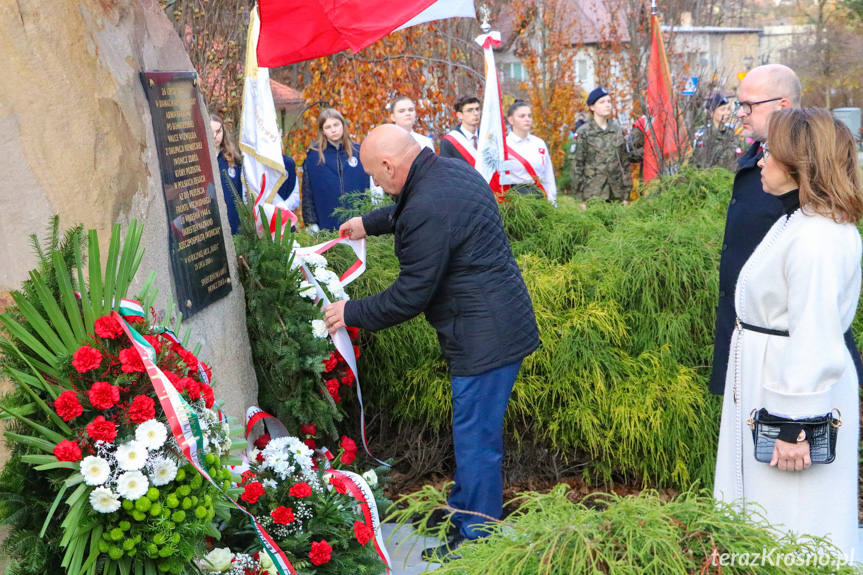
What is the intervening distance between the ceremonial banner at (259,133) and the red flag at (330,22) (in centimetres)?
7

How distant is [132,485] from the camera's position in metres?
2.44

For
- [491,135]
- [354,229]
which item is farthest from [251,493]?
[491,135]

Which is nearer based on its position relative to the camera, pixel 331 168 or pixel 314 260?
pixel 314 260

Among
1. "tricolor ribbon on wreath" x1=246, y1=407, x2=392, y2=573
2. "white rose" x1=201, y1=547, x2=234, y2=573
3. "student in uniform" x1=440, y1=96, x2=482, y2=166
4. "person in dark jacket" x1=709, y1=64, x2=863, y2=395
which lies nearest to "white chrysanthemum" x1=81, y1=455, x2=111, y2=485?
"white rose" x1=201, y1=547, x2=234, y2=573

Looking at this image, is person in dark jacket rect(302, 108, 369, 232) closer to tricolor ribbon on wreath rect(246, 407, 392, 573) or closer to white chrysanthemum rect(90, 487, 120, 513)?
tricolor ribbon on wreath rect(246, 407, 392, 573)

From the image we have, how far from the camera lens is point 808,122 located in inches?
103

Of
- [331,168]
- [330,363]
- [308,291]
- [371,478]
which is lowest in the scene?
[371,478]

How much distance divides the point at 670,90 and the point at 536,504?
7218mm

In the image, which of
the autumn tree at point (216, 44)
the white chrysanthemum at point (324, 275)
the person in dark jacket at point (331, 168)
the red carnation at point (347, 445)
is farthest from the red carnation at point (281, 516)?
the autumn tree at point (216, 44)

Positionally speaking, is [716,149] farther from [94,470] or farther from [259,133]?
[94,470]

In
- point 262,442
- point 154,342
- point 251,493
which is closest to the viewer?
point 154,342

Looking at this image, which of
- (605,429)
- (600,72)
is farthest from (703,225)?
(600,72)

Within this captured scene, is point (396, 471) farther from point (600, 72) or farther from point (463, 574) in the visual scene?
point (600, 72)

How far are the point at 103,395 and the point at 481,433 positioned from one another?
1.83m
